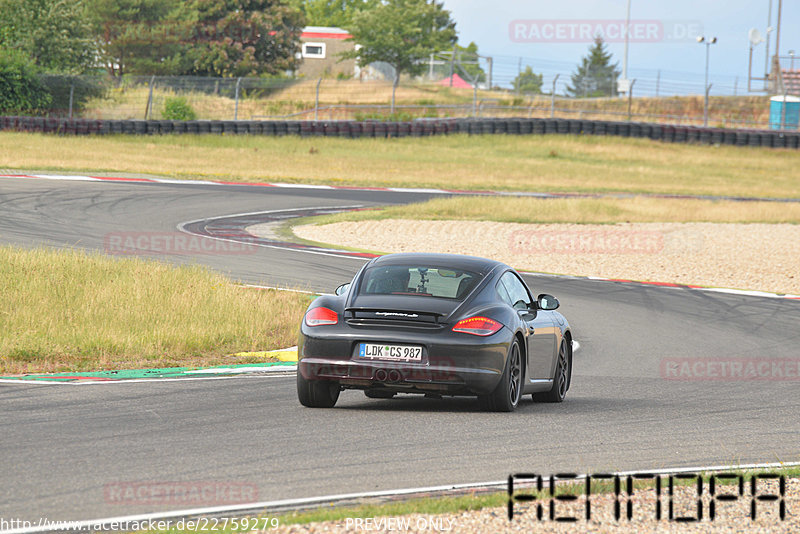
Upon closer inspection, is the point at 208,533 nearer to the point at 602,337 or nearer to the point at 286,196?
the point at 602,337

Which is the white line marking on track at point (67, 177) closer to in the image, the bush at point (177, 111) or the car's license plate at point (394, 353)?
the bush at point (177, 111)

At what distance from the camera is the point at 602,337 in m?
15.2

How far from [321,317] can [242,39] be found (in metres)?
67.7

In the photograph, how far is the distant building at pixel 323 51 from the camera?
8800 cm

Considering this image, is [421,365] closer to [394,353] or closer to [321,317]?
[394,353]

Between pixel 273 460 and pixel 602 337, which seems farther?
pixel 602 337

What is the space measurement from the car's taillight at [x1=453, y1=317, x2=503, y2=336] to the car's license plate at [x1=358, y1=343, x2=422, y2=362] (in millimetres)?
356

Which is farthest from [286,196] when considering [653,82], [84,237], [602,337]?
[653,82]

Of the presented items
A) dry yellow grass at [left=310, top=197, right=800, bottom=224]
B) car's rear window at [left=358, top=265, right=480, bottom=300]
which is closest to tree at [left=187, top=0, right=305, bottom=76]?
dry yellow grass at [left=310, top=197, right=800, bottom=224]

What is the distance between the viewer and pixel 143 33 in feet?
225

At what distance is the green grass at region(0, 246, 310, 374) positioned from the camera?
1149cm

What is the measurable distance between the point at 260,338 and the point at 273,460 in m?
6.35

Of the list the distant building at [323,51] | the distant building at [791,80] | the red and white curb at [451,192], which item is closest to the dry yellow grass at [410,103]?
the distant building at [791,80]

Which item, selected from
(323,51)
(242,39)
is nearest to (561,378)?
(242,39)
